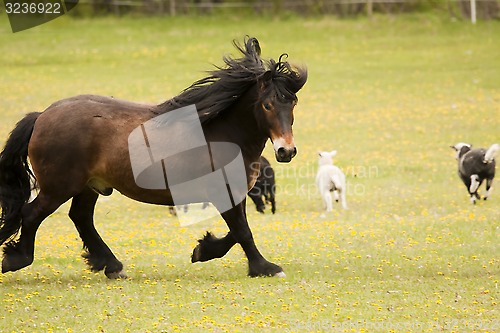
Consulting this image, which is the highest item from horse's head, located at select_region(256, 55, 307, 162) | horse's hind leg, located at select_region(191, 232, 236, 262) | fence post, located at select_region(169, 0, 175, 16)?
horse's head, located at select_region(256, 55, 307, 162)

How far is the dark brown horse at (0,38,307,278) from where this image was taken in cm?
903

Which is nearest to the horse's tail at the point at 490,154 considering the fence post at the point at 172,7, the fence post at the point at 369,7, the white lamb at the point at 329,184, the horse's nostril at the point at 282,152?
the white lamb at the point at 329,184

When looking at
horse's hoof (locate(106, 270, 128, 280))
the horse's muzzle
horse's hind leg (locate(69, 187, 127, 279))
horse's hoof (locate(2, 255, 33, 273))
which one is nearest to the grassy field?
horse's hoof (locate(106, 270, 128, 280))

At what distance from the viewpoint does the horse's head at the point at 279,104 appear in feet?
28.4

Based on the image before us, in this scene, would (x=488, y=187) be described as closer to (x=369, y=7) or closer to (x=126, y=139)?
(x=126, y=139)

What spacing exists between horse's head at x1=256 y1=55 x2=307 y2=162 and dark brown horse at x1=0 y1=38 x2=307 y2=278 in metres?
0.01

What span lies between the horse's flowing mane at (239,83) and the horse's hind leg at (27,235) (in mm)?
1580

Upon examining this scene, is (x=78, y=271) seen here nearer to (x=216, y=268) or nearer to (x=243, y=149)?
(x=216, y=268)

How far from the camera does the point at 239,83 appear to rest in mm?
9117

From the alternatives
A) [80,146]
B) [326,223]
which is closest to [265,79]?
[80,146]

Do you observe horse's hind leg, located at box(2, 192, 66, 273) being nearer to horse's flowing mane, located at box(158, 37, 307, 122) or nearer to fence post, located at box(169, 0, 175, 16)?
horse's flowing mane, located at box(158, 37, 307, 122)

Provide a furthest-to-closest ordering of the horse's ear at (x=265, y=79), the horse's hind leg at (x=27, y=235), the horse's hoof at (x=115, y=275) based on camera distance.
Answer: the horse's hoof at (x=115, y=275), the horse's hind leg at (x=27, y=235), the horse's ear at (x=265, y=79)

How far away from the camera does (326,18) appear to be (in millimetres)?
41469

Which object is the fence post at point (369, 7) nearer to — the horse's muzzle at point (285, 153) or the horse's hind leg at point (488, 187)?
the horse's hind leg at point (488, 187)
